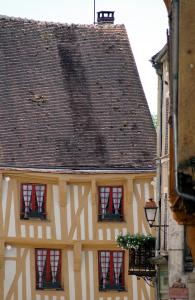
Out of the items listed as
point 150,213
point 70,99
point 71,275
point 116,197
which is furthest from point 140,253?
point 70,99

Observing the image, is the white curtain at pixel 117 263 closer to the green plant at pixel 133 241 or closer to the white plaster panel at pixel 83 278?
the white plaster panel at pixel 83 278

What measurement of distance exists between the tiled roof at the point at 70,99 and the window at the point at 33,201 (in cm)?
67

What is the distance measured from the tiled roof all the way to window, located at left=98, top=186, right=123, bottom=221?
2.44ft

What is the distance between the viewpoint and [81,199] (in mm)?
40594

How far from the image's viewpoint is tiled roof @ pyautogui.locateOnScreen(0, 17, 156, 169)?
41.0 meters

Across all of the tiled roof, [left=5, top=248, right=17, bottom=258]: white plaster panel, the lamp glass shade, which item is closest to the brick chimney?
the tiled roof

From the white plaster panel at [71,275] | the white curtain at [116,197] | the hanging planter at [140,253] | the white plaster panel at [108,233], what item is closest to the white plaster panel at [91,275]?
the white plaster panel at [71,275]

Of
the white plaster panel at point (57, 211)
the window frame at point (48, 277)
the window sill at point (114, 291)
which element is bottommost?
the window sill at point (114, 291)

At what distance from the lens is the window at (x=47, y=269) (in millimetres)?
40281

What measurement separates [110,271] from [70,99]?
5565mm

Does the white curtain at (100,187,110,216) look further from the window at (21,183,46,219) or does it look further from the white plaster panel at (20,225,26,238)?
the white plaster panel at (20,225,26,238)

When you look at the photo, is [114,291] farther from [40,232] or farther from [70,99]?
[70,99]

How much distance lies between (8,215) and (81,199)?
2268mm

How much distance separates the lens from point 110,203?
41.1 metres
